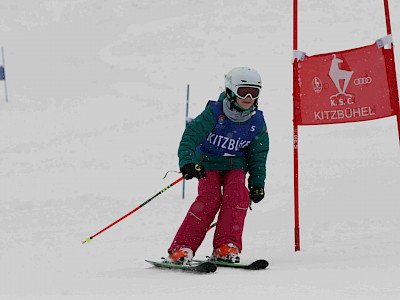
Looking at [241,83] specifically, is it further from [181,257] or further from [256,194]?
[181,257]

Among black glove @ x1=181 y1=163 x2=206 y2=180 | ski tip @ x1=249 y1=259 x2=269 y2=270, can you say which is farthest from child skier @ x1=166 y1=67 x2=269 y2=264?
ski tip @ x1=249 y1=259 x2=269 y2=270

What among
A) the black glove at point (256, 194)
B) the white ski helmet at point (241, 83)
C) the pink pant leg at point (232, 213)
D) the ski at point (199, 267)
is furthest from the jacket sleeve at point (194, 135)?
the ski at point (199, 267)

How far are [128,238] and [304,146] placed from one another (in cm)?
588

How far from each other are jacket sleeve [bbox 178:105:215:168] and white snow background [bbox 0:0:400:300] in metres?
0.92

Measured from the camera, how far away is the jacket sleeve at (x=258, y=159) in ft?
15.9

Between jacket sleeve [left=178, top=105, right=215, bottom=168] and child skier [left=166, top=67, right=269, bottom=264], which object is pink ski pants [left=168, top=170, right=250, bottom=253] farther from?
jacket sleeve [left=178, top=105, right=215, bottom=168]

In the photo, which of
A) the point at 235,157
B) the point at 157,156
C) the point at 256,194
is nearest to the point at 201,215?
the point at 256,194

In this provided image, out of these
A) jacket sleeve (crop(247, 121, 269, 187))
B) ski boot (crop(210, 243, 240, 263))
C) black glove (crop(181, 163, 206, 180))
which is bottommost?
ski boot (crop(210, 243, 240, 263))

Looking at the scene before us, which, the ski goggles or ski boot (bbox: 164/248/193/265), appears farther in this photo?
the ski goggles

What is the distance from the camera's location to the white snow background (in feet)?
12.3

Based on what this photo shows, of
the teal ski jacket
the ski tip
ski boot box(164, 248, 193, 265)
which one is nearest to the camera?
the ski tip

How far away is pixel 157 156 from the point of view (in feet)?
39.8

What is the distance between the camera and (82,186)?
32.5 feet

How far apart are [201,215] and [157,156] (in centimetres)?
753
